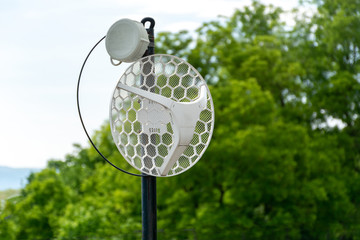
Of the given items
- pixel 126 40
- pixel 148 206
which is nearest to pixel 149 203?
pixel 148 206

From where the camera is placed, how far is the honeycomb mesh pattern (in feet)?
8.73

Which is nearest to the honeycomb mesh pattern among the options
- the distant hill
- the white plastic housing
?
the white plastic housing

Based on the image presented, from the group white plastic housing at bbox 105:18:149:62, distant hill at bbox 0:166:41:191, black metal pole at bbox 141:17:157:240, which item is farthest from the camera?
distant hill at bbox 0:166:41:191

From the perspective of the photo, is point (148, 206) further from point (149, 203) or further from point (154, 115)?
point (154, 115)

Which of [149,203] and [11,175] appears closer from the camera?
[149,203]

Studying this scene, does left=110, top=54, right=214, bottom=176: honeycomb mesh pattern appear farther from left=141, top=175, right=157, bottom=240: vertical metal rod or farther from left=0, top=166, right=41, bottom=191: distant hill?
left=0, top=166, right=41, bottom=191: distant hill

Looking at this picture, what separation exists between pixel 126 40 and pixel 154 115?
0.44 metres

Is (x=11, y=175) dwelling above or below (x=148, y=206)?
above

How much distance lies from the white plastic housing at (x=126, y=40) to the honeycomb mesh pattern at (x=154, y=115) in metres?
0.07

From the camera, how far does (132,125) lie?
267 centimetres

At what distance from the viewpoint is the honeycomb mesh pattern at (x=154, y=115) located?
2660 mm

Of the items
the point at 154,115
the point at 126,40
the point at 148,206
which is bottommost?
the point at 148,206

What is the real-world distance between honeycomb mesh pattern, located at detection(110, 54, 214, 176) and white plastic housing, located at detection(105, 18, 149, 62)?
0.07m

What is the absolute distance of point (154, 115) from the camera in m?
2.66
